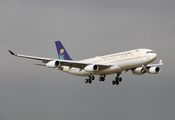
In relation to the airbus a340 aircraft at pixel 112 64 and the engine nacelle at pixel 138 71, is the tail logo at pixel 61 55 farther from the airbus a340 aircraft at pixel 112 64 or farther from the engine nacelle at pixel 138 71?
the engine nacelle at pixel 138 71

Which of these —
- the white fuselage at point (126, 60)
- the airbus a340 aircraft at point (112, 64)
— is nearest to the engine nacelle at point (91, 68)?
the airbus a340 aircraft at point (112, 64)

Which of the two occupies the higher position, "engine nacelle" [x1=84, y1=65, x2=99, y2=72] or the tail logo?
the tail logo

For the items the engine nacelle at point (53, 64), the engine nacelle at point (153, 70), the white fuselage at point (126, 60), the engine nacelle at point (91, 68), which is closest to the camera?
the white fuselage at point (126, 60)

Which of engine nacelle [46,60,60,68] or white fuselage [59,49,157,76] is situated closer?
white fuselage [59,49,157,76]

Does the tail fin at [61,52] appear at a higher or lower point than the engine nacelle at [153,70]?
higher

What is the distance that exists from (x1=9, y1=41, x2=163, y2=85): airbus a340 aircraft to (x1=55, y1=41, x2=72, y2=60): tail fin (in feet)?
17.2

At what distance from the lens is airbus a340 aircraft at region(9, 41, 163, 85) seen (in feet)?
223

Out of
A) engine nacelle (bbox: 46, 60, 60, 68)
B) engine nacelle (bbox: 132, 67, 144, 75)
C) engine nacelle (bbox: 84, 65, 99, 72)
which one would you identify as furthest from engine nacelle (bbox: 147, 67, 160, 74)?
engine nacelle (bbox: 46, 60, 60, 68)

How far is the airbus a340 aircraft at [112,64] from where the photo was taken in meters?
67.9

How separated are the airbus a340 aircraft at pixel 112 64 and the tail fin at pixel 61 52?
207 inches

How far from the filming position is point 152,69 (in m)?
73.2

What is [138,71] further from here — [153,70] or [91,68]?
[91,68]

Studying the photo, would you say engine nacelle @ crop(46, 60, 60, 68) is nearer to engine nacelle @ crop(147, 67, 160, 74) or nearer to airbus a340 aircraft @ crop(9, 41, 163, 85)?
airbus a340 aircraft @ crop(9, 41, 163, 85)

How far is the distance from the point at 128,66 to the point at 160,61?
1057cm
